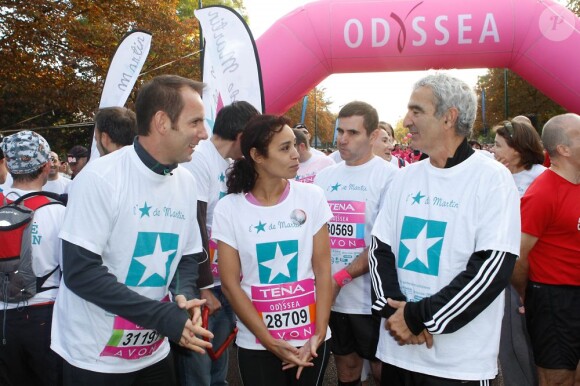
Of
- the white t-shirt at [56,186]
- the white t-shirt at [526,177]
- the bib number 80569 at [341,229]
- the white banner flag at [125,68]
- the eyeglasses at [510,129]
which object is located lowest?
the white t-shirt at [56,186]

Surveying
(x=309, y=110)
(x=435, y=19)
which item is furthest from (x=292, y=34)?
(x=309, y=110)

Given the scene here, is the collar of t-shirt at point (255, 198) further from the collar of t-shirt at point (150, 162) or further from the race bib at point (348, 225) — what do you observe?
the race bib at point (348, 225)

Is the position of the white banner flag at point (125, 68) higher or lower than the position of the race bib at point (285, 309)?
higher

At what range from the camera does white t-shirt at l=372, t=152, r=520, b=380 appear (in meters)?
2.31

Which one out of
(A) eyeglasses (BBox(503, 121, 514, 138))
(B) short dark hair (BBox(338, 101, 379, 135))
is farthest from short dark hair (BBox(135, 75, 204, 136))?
(A) eyeglasses (BBox(503, 121, 514, 138))

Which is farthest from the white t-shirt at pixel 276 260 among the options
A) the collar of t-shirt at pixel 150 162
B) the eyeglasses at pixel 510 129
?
the eyeglasses at pixel 510 129

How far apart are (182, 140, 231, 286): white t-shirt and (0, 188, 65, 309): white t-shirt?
0.84 meters

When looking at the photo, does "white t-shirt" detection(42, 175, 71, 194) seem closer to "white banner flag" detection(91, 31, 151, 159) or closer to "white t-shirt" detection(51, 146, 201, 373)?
"white banner flag" detection(91, 31, 151, 159)

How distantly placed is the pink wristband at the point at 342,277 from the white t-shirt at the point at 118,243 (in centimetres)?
128

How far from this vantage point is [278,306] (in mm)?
2691

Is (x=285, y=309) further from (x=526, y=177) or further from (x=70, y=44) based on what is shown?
(x=70, y=44)

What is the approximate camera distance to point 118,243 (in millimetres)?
2246

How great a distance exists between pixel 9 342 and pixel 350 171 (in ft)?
7.84

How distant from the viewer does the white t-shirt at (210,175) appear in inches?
135
